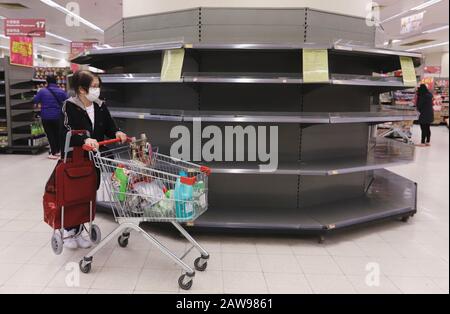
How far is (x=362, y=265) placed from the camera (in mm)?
2848

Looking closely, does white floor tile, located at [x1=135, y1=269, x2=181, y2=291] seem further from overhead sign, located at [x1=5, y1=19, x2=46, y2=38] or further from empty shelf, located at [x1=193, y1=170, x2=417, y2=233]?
overhead sign, located at [x1=5, y1=19, x2=46, y2=38]

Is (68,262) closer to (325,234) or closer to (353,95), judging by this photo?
(325,234)

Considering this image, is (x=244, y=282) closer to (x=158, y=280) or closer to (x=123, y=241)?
(x=158, y=280)

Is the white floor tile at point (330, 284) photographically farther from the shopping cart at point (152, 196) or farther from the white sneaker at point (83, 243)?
the white sneaker at point (83, 243)

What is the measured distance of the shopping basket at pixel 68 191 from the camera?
2.67 meters

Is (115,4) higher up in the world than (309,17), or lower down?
higher up

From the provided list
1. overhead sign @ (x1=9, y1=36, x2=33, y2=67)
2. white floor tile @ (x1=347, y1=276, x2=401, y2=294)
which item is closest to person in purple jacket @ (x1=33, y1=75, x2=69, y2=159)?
overhead sign @ (x1=9, y1=36, x2=33, y2=67)

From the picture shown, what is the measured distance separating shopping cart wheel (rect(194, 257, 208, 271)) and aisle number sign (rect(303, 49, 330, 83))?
1.64 meters

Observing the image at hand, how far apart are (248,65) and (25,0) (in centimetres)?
913

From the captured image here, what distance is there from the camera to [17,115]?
7855 mm

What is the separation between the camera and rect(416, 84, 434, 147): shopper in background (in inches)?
368
